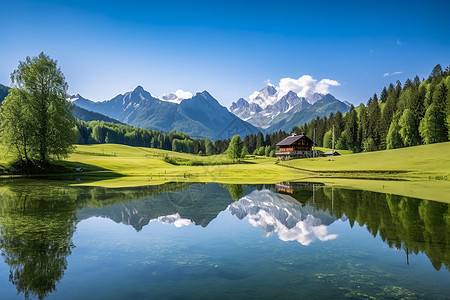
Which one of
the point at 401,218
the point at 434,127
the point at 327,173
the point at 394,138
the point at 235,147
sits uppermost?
the point at 434,127

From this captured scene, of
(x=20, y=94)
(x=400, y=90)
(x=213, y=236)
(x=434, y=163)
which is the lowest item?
(x=213, y=236)

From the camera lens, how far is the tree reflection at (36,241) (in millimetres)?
10984

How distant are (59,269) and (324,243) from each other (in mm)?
13581

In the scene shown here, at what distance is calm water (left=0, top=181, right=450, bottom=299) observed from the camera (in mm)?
10391

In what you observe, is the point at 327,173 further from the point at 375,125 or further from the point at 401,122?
the point at 375,125

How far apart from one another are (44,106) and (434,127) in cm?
11692

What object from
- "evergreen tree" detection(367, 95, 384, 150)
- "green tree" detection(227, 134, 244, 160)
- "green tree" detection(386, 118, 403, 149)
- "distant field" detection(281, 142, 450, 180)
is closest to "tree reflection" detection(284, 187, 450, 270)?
"distant field" detection(281, 142, 450, 180)

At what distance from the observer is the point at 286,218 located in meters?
22.6

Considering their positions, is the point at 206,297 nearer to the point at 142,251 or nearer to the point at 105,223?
the point at 142,251

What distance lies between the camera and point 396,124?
11738 cm

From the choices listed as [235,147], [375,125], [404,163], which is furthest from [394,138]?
[235,147]

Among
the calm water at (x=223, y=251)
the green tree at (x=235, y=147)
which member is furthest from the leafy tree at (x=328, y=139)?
the calm water at (x=223, y=251)

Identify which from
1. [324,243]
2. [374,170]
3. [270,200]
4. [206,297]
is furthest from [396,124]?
[206,297]

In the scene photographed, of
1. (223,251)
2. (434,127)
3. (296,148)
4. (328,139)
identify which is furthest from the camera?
(328,139)
